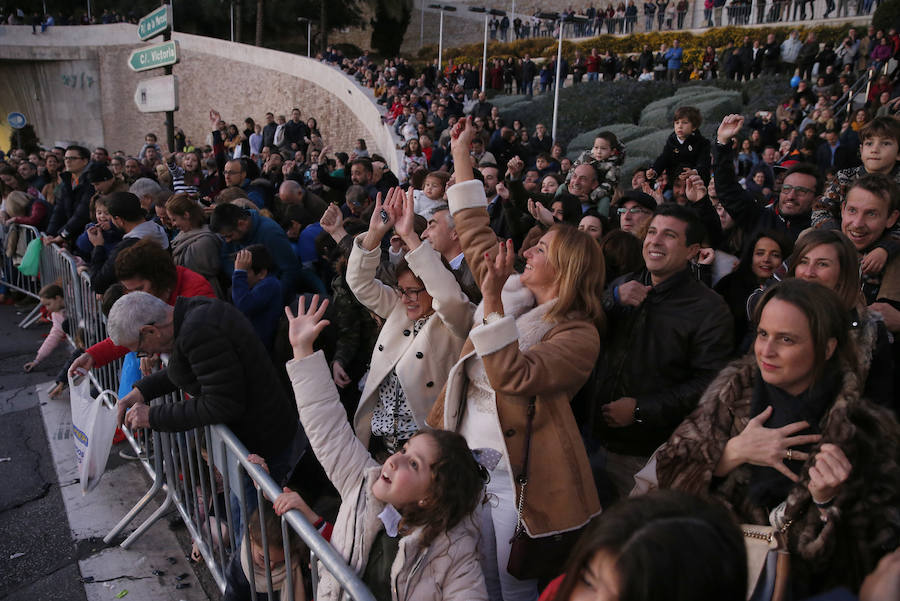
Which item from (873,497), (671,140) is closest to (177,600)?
(873,497)

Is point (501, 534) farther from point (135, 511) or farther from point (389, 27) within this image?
point (389, 27)

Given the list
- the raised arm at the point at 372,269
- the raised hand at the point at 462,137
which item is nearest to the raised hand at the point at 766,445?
the raised hand at the point at 462,137

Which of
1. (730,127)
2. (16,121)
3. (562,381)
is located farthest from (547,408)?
(16,121)

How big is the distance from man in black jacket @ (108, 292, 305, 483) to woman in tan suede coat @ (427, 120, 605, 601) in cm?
90

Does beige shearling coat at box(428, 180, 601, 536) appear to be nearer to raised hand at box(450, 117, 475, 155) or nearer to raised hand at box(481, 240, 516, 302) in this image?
raised hand at box(481, 240, 516, 302)

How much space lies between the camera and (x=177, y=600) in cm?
310

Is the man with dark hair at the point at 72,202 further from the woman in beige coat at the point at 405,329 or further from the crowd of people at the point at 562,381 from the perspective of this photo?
the woman in beige coat at the point at 405,329

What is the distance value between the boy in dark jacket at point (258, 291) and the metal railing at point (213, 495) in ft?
2.34

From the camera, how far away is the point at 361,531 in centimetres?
200

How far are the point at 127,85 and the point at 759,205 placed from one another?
38.1 metres

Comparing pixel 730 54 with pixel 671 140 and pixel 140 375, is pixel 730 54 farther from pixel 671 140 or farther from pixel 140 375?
pixel 140 375

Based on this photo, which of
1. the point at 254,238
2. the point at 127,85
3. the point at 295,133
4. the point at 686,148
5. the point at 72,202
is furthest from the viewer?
the point at 127,85

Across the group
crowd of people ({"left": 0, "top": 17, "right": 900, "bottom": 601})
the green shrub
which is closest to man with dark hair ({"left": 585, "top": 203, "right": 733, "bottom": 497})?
crowd of people ({"left": 0, "top": 17, "right": 900, "bottom": 601})

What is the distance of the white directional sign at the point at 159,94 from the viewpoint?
8.38 metres
